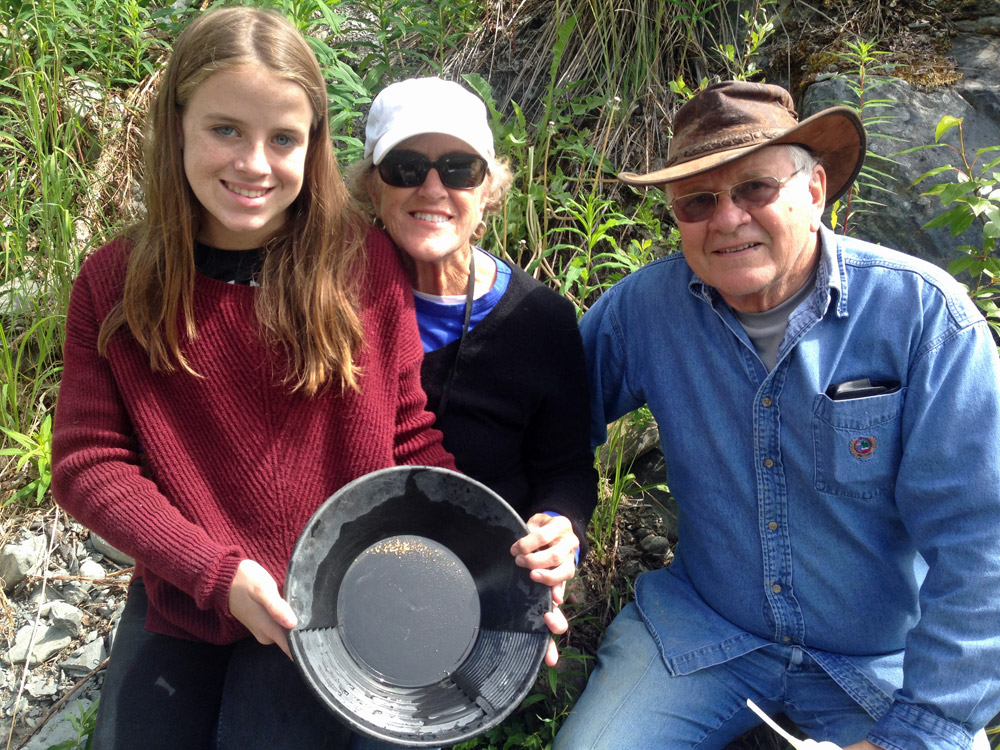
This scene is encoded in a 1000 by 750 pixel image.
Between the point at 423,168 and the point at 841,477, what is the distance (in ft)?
4.12

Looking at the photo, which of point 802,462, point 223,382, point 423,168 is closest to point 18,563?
point 223,382

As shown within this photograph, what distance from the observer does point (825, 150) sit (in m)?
2.01

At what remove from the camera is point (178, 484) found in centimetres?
183

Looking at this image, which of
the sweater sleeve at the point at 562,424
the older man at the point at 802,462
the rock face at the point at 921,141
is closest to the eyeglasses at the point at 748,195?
the older man at the point at 802,462

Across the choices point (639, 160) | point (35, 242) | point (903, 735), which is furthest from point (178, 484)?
point (639, 160)

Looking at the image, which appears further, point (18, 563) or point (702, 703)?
point (18, 563)

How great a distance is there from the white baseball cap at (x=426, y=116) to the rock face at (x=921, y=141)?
5.79ft

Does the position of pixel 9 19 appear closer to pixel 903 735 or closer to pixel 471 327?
pixel 471 327

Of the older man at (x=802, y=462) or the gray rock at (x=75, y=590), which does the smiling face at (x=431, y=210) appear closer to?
the older man at (x=802, y=462)

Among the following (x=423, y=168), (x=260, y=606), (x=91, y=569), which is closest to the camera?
(x=260, y=606)

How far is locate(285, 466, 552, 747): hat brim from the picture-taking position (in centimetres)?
170

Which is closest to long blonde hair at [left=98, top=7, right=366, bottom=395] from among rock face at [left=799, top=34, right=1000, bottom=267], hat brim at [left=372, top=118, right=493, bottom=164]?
hat brim at [left=372, top=118, right=493, bottom=164]

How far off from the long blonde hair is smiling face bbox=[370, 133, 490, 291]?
0.16 m

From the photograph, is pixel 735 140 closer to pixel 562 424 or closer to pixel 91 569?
pixel 562 424
